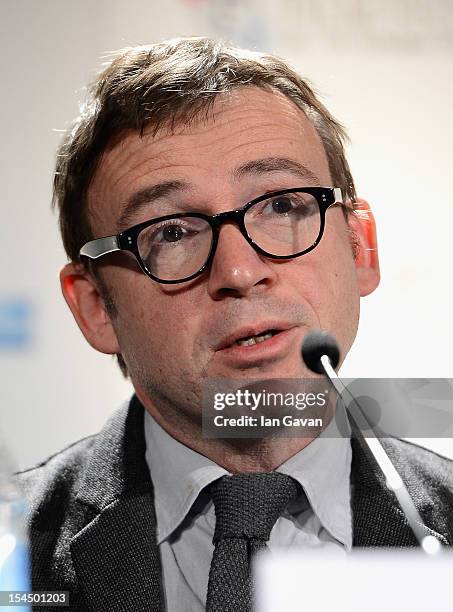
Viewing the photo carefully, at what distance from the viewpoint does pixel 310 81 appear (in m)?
0.90

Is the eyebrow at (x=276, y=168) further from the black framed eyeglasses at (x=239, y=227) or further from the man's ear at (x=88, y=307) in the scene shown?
the man's ear at (x=88, y=307)

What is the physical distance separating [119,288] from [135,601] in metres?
0.31

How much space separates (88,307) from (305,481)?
0.32 m

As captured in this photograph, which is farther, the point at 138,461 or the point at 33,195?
the point at 33,195

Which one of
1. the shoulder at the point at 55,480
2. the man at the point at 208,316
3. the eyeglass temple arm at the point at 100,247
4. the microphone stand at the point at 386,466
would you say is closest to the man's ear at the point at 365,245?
the man at the point at 208,316

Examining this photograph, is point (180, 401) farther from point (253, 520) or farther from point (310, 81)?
point (310, 81)

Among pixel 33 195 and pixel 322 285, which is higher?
pixel 33 195

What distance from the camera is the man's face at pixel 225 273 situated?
0.71 meters

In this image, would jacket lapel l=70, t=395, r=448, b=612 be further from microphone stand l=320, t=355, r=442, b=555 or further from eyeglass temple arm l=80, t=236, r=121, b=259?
eyeglass temple arm l=80, t=236, r=121, b=259

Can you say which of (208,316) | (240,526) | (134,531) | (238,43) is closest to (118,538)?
(134,531)

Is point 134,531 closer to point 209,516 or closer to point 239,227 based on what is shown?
point 209,516

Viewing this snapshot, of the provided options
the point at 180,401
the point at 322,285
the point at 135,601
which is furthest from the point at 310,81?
the point at 135,601

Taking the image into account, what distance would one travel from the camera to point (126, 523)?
2.53 ft

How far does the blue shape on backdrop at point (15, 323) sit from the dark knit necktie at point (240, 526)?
0.31 metres
